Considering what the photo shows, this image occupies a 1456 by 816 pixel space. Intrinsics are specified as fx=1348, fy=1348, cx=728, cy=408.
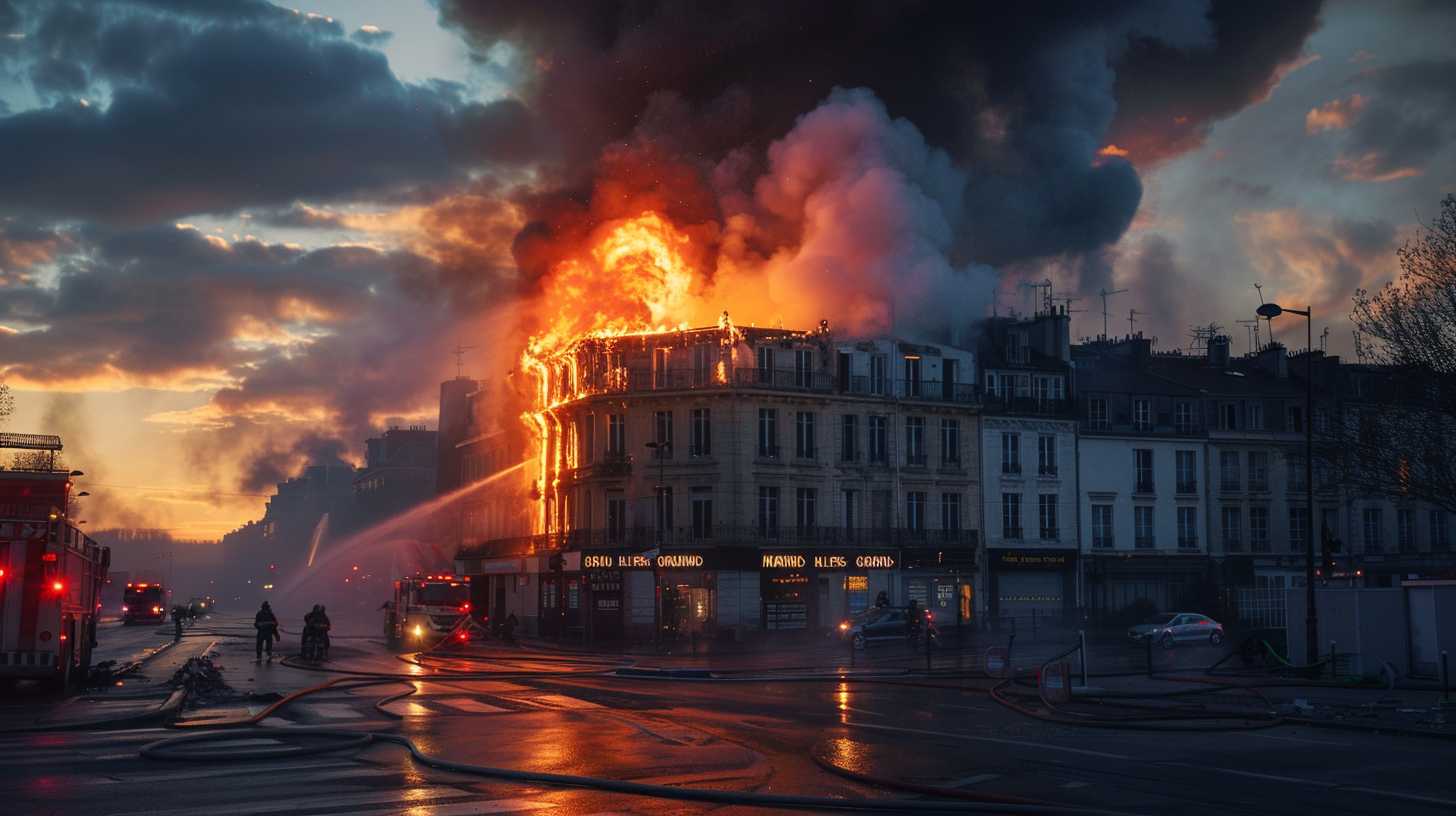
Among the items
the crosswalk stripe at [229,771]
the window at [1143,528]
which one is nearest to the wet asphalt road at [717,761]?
the crosswalk stripe at [229,771]

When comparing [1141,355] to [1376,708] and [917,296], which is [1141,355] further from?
[1376,708]

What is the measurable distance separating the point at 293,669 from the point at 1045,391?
142 feet

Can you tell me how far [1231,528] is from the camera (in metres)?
69.4

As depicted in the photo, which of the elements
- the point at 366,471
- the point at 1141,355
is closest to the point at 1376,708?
the point at 1141,355

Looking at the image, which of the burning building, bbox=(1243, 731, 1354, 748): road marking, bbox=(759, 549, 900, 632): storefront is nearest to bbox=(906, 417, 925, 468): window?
the burning building

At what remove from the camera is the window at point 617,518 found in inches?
2458

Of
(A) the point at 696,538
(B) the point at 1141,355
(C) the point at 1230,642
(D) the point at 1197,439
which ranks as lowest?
(C) the point at 1230,642

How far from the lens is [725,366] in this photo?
203ft

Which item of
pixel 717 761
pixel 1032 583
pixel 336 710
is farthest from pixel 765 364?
pixel 717 761

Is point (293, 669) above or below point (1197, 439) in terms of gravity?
below

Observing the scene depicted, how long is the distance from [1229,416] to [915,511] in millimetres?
18897

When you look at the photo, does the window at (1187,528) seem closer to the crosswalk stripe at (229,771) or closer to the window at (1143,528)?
the window at (1143,528)

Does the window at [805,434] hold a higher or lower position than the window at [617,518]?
higher

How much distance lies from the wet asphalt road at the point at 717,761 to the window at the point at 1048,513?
41536 mm
